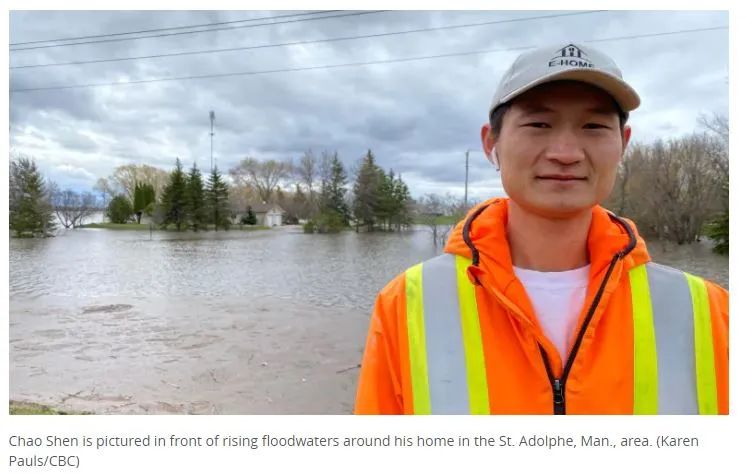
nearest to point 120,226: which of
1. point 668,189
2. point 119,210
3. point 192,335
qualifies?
point 119,210

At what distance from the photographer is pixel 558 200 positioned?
0.98 metres

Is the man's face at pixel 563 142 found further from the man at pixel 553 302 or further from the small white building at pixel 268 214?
the small white building at pixel 268 214

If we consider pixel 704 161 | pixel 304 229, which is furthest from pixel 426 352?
pixel 304 229

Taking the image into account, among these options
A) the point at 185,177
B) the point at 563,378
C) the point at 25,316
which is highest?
the point at 185,177

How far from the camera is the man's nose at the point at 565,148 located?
0.95 m

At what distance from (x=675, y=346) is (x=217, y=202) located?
35328mm

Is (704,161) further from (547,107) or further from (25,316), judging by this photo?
(25,316)

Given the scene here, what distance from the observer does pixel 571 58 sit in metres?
0.97

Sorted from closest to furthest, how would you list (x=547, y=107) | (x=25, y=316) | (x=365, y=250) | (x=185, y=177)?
1. (x=547, y=107)
2. (x=25, y=316)
3. (x=365, y=250)
4. (x=185, y=177)

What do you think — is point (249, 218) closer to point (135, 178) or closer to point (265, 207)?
point (265, 207)

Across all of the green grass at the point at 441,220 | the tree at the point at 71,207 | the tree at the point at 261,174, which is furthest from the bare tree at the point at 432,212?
the tree at the point at 71,207

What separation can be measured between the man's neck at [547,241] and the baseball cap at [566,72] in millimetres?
273
